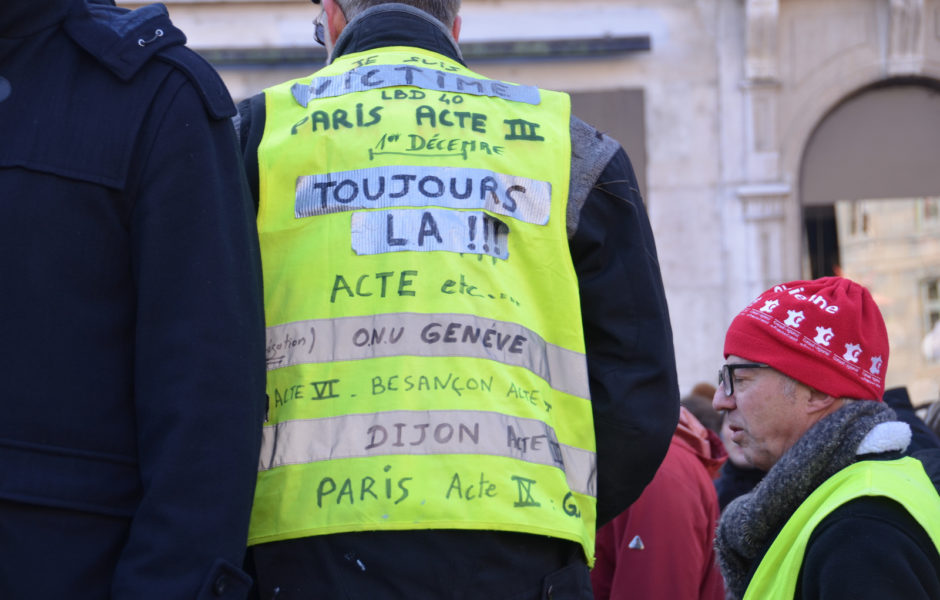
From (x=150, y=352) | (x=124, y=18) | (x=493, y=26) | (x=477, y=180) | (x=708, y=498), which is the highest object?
(x=493, y=26)

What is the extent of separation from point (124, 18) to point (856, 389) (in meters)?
1.78

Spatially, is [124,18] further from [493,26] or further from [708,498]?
[493,26]

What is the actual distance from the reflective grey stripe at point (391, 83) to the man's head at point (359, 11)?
200 mm

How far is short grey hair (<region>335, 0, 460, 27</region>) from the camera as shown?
2.51 metres

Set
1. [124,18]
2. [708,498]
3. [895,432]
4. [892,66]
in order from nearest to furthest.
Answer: [124,18]
[895,432]
[708,498]
[892,66]

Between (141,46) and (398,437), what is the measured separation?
728mm

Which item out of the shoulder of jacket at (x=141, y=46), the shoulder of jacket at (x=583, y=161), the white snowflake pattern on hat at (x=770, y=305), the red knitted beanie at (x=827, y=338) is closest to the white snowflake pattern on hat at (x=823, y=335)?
the red knitted beanie at (x=827, y=338)

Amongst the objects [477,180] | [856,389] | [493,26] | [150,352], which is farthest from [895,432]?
[493,26]

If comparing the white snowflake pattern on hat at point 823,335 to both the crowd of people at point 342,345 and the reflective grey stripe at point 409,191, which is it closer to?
the crowd of people at point 342,345

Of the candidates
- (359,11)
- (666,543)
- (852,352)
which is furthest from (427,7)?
(666,543)

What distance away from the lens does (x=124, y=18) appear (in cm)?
197

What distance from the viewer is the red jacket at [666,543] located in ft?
13.3

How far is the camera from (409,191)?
7.24 feet

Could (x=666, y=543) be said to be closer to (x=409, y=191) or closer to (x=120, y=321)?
(x=409, y=191)
